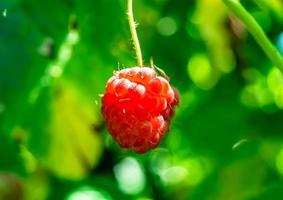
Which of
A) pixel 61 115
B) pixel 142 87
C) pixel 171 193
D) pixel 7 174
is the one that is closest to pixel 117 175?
pixel 171 193

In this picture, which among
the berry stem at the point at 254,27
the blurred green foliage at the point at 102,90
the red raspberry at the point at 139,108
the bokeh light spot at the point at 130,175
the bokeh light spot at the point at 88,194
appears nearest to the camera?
the red raspberry at the point at 139,108

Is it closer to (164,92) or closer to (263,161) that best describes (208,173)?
(263,161)

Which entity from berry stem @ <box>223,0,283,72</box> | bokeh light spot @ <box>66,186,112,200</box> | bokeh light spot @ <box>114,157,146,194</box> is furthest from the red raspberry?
bokeh light spot @ <box>114,157,146,194</box>

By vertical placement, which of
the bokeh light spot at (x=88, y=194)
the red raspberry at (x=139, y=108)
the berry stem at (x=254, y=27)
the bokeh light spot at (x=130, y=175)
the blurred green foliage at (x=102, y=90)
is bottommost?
the bokeh light spot at (x=130, y=175)

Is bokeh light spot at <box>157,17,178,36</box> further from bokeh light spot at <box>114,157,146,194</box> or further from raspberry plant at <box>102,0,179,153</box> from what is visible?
raspberry plant at <box>102,0,179,153</box>

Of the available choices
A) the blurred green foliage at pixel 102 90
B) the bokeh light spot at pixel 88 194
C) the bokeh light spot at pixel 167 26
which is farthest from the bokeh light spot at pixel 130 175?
the bokeh light spot at pixel 167 26

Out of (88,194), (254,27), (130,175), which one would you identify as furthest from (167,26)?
(254,27)

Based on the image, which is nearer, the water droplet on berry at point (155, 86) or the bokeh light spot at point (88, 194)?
the water droplet on berry at point (155, 86)

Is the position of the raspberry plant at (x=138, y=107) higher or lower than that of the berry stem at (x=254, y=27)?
lower

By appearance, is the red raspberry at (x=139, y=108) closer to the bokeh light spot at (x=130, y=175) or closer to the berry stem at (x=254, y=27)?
the berry stem at (x=254, y=27)
